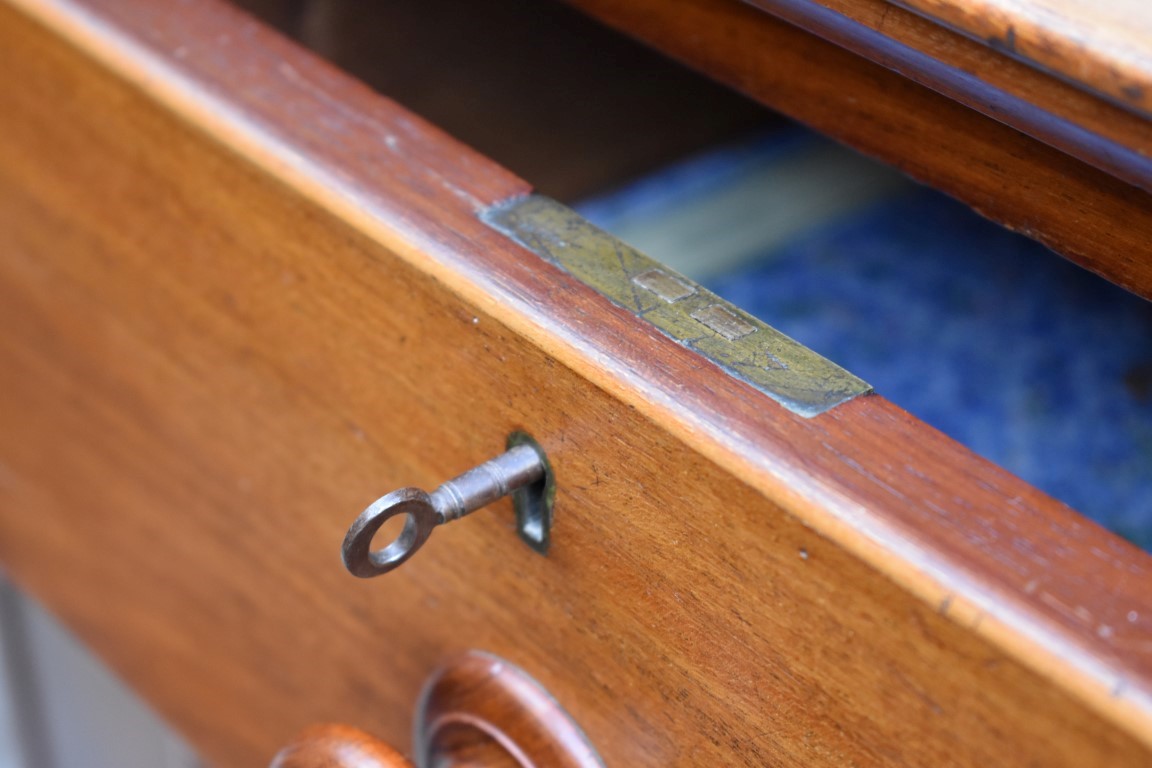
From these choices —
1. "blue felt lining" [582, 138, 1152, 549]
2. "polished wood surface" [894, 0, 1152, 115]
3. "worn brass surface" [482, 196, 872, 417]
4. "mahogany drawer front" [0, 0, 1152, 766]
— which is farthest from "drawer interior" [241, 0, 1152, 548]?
"polished wood surface" [894, 0, 1152, 115]

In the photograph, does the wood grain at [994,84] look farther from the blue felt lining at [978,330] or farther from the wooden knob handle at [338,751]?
the blue felt lining at [978,330]

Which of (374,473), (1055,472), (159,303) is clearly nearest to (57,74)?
(159,303)

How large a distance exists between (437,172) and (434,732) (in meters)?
0.20

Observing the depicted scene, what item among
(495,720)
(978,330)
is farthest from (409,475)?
(978,330)

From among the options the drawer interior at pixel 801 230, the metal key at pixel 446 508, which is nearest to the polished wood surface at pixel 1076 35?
the metal key at pixel 446 508

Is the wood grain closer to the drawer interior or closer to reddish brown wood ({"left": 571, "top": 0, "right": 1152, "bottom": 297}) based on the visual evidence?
reddish brown wood ({"left": 571, "top": 0, "right": 1152, "bottom": 297})

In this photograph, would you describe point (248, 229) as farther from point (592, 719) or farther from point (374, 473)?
point (592, 719)

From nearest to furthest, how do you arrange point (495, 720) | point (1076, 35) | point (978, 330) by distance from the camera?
point (1076, 35)
point (495, 720)
point (978, 330)

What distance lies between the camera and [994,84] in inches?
12.7

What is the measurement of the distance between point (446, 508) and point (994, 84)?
19 cm

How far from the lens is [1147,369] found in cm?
77

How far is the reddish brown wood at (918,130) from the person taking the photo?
0.35 metres

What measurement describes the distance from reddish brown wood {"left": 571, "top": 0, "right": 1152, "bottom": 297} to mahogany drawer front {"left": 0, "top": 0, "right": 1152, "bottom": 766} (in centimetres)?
9

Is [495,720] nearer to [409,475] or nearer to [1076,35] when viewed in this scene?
[409,475]
